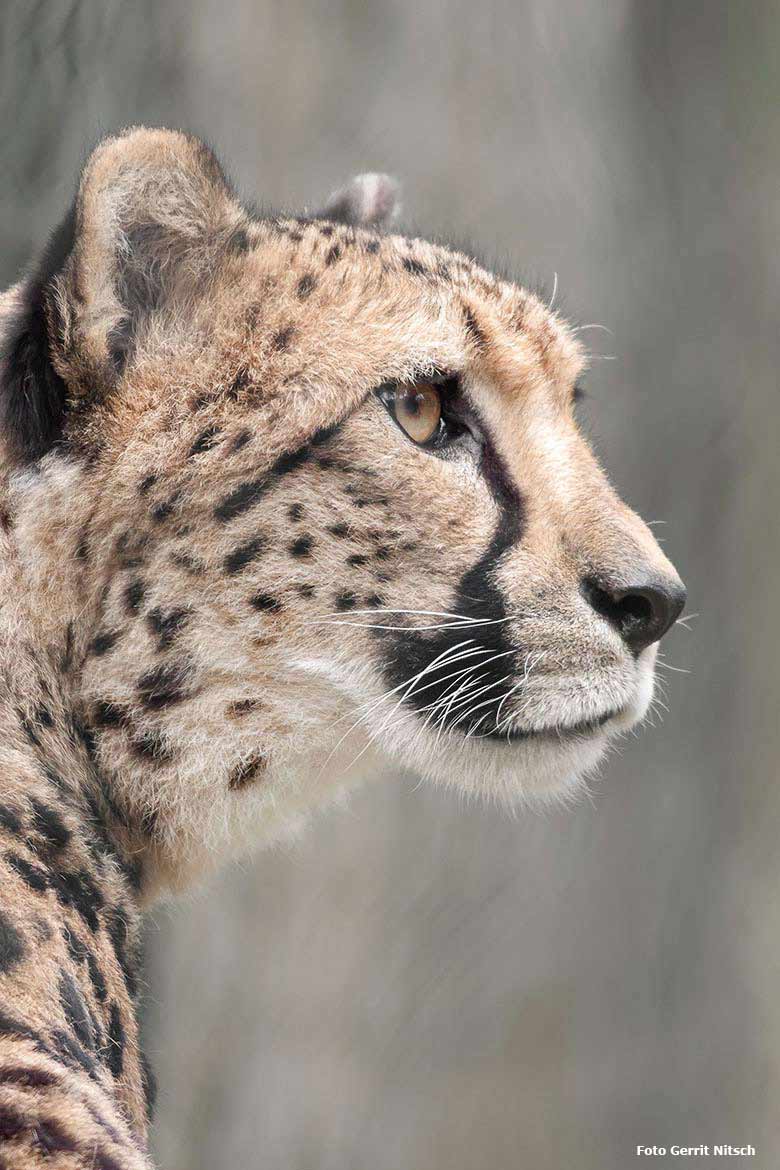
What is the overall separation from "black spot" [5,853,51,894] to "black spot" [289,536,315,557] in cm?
61

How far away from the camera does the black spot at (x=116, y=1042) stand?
1740 mm

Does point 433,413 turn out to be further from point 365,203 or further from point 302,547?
point 365,203

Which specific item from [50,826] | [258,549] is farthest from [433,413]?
[50,826]

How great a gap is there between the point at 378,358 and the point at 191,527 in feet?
1.36

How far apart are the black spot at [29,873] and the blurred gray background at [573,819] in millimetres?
2162

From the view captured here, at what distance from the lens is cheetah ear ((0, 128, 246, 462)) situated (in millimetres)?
1920

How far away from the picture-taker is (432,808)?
13.5 feet

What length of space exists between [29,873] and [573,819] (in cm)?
281

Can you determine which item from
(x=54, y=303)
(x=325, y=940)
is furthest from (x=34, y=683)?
(x=325, y=940)

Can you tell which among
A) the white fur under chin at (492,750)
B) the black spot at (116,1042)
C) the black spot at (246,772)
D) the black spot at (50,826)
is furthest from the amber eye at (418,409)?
the black spot at (116,1042)

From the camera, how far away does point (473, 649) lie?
2096mm

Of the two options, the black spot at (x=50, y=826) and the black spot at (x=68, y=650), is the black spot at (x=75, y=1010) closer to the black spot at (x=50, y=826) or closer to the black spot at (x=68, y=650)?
the black spot at (x=50, y=826)

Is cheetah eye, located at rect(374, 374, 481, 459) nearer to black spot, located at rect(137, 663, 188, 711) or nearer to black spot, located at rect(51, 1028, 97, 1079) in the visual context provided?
black spot, located at rect(137, 663, 188, 711)

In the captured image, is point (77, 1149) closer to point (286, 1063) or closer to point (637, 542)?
point (637, 542)
